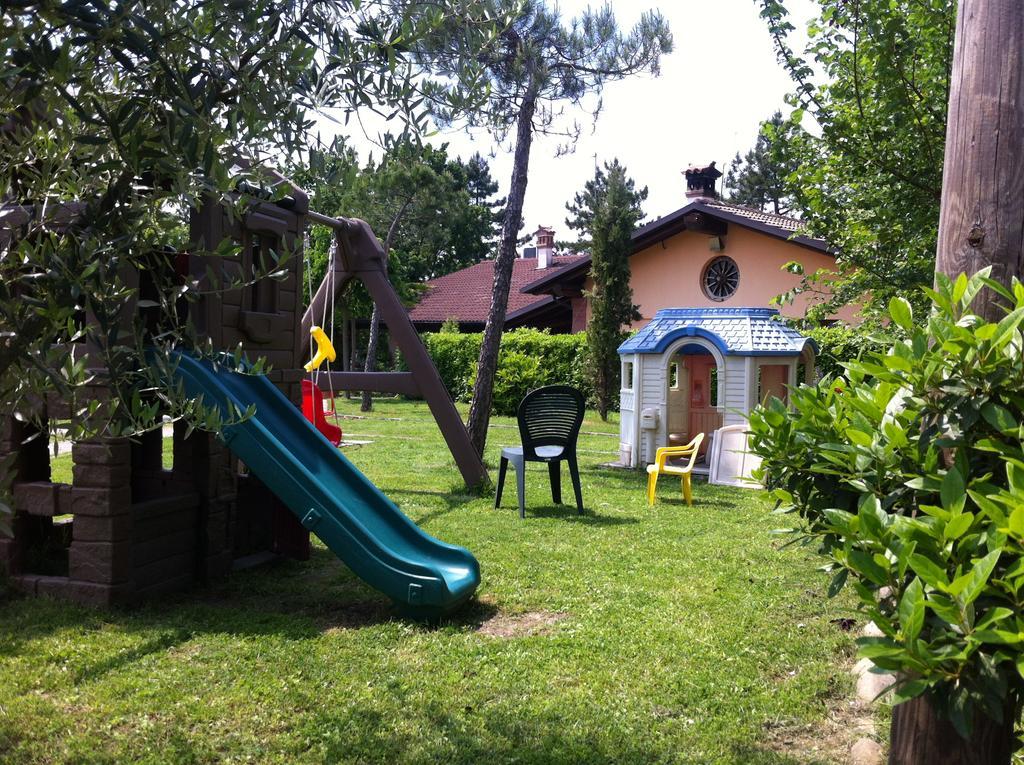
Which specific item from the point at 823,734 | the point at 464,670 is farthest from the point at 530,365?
the point at 823,734

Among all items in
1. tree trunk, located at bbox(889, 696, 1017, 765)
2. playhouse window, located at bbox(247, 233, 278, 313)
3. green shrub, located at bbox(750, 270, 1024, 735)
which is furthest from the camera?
playhouse window, located at bbox(247, 233, 278, 313)

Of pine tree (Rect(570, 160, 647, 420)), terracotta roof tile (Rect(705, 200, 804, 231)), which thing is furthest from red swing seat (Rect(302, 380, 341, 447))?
terracotta roof tile (Rect(705, 200, 804, 231))

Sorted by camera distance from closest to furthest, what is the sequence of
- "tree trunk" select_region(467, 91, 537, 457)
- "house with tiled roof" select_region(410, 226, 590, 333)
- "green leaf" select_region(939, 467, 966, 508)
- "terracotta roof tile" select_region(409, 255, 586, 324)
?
"green leaf" select_region(939, 467, 966, 508)
"tree trunk" select_region(467, 91, 537, 457)
"house with tiled roof" select_region(410, 226, 590, 333)
"terracotta roof tile" select_region(409, 255, 586, 324)

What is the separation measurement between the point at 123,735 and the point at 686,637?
2858mm

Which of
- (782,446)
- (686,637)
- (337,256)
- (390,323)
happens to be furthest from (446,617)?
(337,256)

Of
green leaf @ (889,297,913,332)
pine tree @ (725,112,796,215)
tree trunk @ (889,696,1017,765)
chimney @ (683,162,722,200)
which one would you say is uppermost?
pine tree @ (725,112,796,215)

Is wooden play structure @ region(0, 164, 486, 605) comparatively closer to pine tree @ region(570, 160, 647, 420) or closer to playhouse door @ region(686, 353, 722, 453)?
playhouse door @ region(686, 353, 722, 453)

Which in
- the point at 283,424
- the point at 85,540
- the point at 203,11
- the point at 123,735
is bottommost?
the point at 123,735

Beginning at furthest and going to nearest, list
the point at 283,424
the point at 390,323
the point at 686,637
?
1. the point at 390,323
2. the point at 283,424
3. the point at 686,637

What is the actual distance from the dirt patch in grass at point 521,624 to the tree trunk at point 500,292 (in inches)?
254

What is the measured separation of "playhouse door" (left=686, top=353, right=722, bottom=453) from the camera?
13547 mm

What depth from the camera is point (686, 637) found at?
4.77 m

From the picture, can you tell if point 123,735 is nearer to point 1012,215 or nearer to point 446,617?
point 446,617

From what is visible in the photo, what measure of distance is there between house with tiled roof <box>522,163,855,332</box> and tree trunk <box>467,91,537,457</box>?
9721 mm
